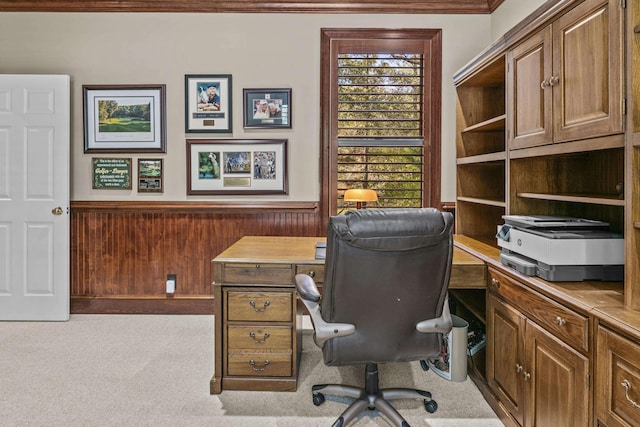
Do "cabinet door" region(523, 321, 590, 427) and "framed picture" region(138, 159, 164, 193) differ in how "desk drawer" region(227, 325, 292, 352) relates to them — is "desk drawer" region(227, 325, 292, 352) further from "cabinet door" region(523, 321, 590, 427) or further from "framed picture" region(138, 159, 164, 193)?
"framed picture" region(138, 159, 164, 193)

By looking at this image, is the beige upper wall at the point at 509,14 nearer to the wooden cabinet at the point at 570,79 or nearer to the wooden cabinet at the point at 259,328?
the wooden cabinet at the point at 570,79

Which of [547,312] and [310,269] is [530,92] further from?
[310,269]

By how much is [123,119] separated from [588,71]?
3.51 metres

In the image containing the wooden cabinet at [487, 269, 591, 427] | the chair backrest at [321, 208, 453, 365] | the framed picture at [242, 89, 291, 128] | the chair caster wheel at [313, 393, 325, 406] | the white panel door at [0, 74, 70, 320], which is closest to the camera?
the wooden cabinet at [487, 269, 591, 427]

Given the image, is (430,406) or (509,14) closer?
(430,406)

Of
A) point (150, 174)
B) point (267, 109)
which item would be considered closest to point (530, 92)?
point (267, 109)

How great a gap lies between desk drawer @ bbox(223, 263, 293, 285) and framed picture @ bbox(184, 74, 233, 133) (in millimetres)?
1749

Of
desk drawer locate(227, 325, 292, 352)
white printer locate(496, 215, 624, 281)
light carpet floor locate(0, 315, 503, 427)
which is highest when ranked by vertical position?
white printer locate(496, 215, 624, 281)

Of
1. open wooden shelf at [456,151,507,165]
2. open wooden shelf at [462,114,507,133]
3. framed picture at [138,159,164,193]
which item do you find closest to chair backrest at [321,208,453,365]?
open wooden shelf at [456,151,507,165]

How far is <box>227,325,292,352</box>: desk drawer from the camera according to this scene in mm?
2420

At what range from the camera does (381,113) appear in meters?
3.76

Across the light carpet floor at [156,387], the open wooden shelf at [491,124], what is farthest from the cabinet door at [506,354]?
the open wooden shelf at [491,124]

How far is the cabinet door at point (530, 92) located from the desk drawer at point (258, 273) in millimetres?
1424

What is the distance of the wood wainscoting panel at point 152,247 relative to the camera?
12.5 feet
